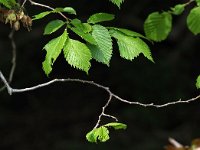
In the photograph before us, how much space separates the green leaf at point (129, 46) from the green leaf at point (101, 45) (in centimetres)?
6

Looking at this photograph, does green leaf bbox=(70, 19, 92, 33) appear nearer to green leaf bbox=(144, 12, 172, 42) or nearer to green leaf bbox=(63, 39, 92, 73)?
green leaf bbox=(63, 39, 92, 73)

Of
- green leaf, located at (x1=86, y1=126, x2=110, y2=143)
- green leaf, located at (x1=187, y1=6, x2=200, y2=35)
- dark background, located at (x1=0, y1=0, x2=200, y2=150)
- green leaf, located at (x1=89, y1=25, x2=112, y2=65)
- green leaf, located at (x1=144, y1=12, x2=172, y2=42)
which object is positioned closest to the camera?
green leaf, located at (x1=86, y1=126, x2=110, y2=143)

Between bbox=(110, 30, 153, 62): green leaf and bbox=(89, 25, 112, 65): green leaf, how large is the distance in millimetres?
64

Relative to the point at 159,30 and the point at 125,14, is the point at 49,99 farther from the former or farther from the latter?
the point at 159,30

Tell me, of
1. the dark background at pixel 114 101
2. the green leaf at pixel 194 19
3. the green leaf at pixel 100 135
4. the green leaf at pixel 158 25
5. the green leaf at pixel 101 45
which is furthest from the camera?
the dark background at pixel 114 101

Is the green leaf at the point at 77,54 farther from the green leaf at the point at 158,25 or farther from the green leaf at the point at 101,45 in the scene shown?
the green leaf at the point at 158,25

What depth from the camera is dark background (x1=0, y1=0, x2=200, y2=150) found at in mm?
4590

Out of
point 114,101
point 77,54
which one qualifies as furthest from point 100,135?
point 114,101

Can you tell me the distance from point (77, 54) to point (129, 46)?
201mm

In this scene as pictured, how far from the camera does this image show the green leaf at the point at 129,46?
1683mm

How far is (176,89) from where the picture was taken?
4.67 metres

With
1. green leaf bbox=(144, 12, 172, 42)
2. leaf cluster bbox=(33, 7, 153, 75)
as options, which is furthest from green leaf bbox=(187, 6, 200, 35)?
leaf cluster bbox=(33, 7, 153, 75)

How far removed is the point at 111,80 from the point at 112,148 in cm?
74

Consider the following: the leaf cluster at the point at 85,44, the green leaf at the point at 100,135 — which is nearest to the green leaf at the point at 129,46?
the leaf cluster at the point at 85,44
